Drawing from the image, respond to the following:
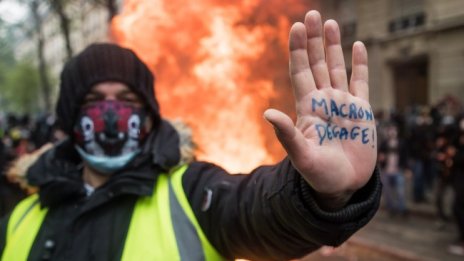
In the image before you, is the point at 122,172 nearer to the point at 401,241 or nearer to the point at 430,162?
the point at 401,241

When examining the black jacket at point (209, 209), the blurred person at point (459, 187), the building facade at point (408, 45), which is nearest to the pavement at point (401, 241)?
the blurred person at point (459, 187)

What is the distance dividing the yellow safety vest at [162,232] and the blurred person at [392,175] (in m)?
7.11

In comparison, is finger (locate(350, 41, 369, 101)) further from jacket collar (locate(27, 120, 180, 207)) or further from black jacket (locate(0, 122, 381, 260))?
jacket collar (locate(27, 120, 180, 207))

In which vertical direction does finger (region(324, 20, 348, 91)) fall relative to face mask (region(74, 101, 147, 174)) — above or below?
above

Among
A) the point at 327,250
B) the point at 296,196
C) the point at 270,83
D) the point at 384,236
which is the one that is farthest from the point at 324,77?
the point at 384,236

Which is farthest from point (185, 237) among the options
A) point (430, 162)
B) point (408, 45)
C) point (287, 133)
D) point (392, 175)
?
point (408, 45)

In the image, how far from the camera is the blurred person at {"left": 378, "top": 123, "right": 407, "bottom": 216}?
834 cm

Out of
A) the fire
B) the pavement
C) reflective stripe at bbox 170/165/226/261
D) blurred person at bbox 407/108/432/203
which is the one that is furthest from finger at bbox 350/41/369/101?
blurred person at bbox 407/108/432/203

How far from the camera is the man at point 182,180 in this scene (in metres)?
1.36

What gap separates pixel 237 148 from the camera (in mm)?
3744

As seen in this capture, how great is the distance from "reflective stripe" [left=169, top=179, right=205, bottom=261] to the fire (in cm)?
188

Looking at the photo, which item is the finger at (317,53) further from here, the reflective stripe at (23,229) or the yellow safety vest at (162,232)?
the reflective stripe at (23,229)

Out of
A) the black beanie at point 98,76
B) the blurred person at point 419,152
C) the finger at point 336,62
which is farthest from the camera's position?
the blurred person at point 419,152

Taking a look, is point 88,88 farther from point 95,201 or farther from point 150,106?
point 95,201
